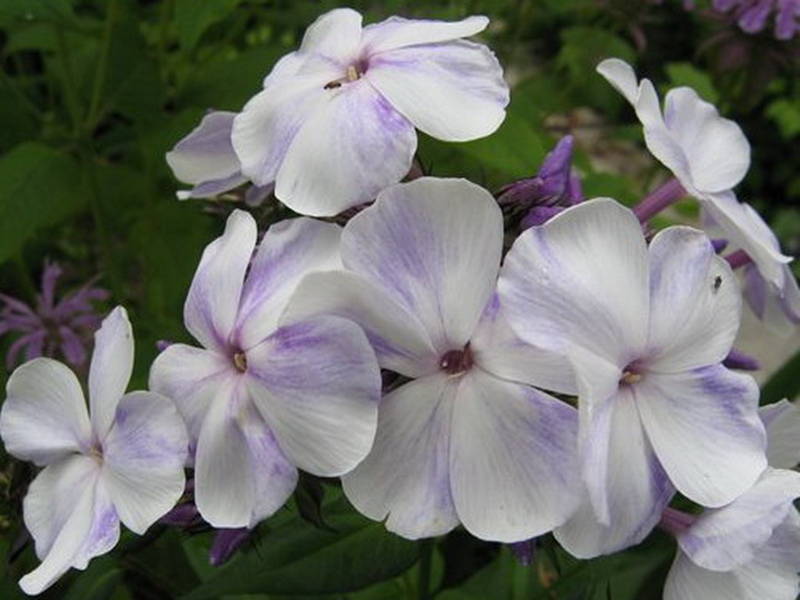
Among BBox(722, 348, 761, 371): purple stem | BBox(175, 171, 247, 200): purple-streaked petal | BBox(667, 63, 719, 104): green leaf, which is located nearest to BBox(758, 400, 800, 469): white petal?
BBox(722, 348, 761, 371): purple stem

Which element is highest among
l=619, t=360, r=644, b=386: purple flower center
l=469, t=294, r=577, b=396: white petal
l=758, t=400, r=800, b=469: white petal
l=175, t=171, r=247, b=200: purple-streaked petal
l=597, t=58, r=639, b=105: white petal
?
l=597, t=58, r=639, b=105: white petal

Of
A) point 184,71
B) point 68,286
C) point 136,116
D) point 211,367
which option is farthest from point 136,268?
point 211,367

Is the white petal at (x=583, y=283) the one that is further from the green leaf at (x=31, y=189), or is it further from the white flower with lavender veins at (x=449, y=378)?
the green leaf at (x=31, y=189)

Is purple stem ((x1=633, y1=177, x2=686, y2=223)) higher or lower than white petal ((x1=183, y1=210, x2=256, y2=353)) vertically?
lower

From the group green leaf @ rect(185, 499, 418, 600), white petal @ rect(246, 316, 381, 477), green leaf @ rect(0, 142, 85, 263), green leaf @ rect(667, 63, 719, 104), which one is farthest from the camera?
green leaf @ rect(667, 63, 719, 104)

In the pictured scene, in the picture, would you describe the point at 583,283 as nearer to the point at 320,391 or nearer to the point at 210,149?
the point at 320,391

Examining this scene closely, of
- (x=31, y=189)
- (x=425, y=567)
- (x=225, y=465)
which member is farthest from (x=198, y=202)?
(x=225, y=465)

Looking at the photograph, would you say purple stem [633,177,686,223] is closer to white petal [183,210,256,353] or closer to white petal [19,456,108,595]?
white petal [183,210,256,353]

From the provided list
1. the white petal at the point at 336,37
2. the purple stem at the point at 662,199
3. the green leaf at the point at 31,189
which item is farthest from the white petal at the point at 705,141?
the green leaf at the point at 31,189
